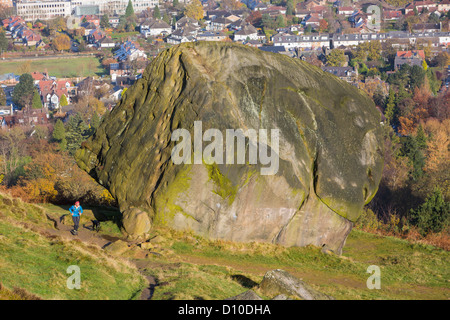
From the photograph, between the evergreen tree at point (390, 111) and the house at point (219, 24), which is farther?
the house at point (219, 24)

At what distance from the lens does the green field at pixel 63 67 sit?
125 m

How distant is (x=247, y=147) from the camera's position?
23391mm

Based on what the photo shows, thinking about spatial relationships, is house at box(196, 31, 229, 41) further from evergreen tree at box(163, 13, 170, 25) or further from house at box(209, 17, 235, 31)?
evergreen tree at box(163, 13, 170, 25)

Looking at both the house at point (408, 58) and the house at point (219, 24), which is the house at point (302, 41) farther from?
the house at point (219, 24)

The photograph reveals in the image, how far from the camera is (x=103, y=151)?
25.8 m

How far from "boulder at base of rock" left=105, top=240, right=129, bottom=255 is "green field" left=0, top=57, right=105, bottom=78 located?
105 m

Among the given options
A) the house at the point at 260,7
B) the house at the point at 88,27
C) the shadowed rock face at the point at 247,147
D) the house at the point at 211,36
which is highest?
the shadowed rock face at the point at 247,147

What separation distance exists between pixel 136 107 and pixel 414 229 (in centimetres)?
1479

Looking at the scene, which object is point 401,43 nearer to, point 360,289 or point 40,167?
point 40,167

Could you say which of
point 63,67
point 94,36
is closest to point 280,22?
point 94,36

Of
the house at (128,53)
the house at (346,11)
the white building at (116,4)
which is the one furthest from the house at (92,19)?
the house at (346,11)

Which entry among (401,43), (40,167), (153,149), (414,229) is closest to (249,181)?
(153,149)

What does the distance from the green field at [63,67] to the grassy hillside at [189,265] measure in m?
102

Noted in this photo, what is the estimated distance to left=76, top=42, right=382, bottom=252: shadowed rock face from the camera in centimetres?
2352
